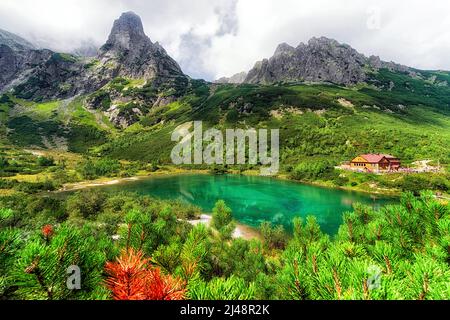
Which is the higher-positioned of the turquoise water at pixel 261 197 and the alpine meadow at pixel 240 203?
the alpine meadow at pixel 240 203

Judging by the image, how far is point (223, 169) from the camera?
377 ft

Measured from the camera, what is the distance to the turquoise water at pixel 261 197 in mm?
51656

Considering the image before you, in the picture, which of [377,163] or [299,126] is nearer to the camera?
[377,163]

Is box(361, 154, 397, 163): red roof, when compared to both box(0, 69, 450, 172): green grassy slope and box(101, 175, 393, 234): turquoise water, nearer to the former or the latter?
box(0, 69, 450, 172): green grassy slope

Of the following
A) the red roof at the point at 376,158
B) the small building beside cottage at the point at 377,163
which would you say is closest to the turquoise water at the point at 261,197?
the small building beside cottage at the point at 377,163

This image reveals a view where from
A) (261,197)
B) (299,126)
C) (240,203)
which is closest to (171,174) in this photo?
(261,197)

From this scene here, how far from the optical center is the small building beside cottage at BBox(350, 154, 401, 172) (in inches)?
3260

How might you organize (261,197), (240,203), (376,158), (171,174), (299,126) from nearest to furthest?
1. (240,203)
2. (261,197)
3. (376,158)
4. (171,174)
5. (299,126)

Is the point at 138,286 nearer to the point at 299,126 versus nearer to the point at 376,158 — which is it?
the point at 376,158

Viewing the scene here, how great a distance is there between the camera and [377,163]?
82.7m

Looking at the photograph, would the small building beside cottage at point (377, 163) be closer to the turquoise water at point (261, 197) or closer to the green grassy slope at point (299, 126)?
the green grassy slope at point (299, 126)

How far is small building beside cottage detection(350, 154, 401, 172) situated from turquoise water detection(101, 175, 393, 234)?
19031 millimetres

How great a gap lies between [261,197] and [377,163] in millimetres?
41079

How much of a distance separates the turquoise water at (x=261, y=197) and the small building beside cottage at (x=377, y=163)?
1903 cm
